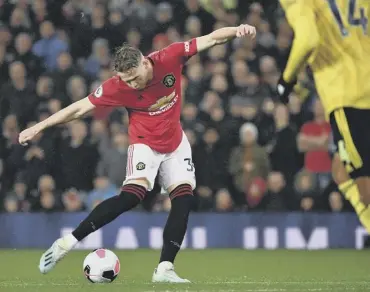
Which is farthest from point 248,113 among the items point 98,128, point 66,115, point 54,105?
point 66,115

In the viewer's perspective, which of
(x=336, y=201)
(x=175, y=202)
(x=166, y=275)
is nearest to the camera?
(x=166, y=275)

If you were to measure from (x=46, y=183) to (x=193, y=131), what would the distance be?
2.11 metres

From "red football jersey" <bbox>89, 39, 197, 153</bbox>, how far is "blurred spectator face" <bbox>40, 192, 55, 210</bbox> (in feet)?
19.9

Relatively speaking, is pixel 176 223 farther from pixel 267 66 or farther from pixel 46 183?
pixel 267 66

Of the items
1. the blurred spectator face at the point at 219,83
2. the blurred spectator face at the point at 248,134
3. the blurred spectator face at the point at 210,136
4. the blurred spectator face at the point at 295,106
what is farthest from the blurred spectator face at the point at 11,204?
the blurred spectator face at the point at 295,106

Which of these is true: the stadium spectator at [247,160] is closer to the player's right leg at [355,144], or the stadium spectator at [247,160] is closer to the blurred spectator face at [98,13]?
the blurred spectator face at [98,13]

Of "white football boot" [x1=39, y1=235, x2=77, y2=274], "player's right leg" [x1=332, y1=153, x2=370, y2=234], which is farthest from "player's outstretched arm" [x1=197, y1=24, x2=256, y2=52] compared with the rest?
"white football boot" [x1=39, y1=235, x2=77, y2=274]

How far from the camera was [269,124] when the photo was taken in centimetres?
1606

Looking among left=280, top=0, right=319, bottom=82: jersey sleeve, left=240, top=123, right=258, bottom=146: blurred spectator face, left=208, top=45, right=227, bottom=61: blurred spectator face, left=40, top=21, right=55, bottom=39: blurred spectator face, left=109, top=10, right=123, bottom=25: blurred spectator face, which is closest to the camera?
left=280, top=0, right=319, bottom=82: jersey sleeve

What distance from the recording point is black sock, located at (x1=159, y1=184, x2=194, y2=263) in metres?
9.73

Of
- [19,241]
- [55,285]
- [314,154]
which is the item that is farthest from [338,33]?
[19,241]

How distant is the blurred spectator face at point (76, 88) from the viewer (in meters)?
16.2

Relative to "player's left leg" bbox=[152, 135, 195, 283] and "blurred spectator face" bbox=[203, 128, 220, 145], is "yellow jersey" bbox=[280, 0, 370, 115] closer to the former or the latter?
"player's left leg" bbox=[152, 135, 195, 283]

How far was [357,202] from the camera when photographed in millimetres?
8695
